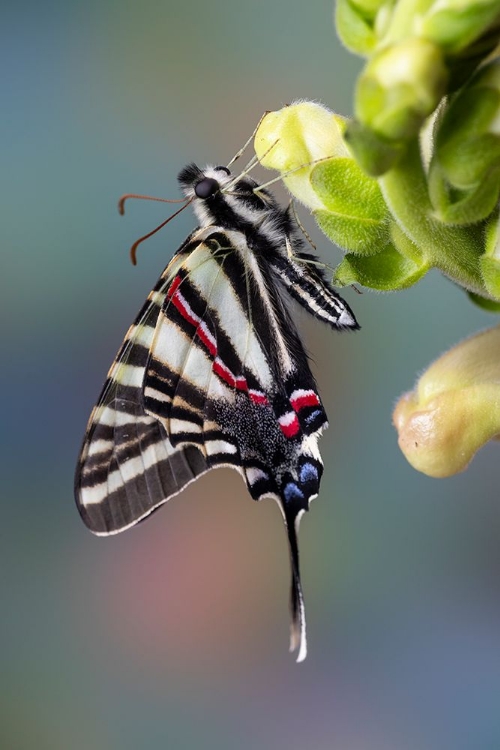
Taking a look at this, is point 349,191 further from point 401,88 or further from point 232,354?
point 232,354

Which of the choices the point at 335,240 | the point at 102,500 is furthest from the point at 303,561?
the point at 335,240

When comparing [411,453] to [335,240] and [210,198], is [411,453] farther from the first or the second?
[210,198]

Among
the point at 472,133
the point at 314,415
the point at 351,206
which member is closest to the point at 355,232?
the point at 351,206

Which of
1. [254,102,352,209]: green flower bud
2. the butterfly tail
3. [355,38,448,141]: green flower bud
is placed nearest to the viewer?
[355,38,448,141]: green flower bud

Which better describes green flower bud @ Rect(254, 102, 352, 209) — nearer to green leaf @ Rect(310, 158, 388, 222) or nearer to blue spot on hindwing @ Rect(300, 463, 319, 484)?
green leaf @ Rect(310, 158, 388, 222)

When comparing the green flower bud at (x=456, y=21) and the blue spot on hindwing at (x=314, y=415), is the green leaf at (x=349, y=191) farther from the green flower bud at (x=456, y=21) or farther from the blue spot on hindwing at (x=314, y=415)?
the blue spot on hindwing at (x=314, y=415)

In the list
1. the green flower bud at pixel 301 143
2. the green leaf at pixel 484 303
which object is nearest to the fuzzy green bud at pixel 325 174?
the green flower bud at pixel 301 143

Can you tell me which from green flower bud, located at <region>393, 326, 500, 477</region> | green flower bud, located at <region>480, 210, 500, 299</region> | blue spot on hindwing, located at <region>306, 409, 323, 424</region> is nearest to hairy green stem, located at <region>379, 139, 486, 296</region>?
green flower bud, located at <region>480, 210, 500, 299</region>
